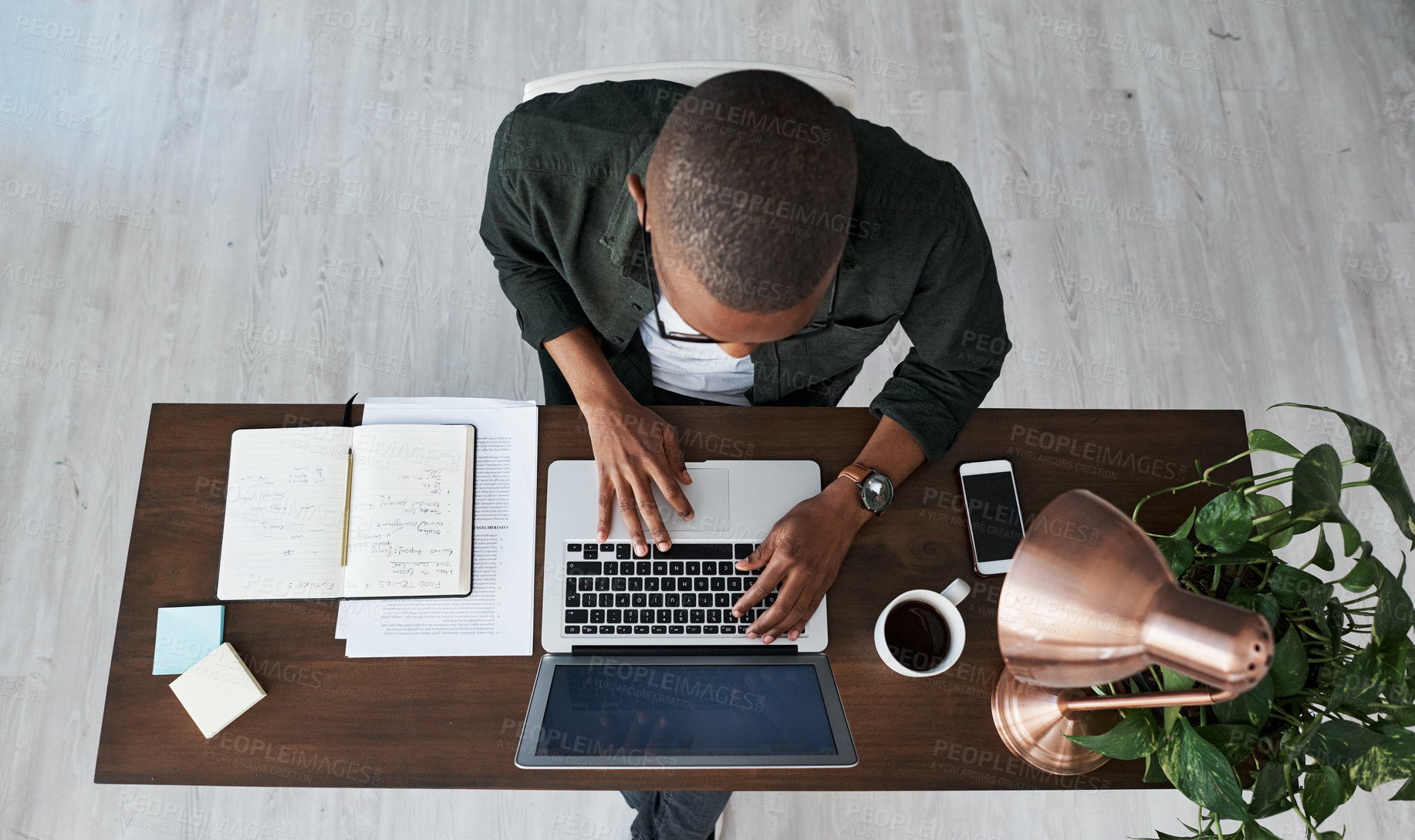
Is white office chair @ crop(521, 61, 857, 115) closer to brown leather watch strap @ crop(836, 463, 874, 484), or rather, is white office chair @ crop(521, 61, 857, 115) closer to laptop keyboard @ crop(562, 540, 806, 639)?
brown leather watch strap @ crop(836, 463, 874, 484)

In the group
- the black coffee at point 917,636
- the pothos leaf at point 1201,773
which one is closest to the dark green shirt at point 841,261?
the black coffee at point 917,636

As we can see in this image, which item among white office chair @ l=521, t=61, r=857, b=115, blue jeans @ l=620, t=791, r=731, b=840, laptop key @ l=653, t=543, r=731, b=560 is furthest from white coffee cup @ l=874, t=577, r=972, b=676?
white office chair @ l=521, t=61, r=857, b=115

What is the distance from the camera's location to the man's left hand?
3.40 ft

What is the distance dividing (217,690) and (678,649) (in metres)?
0.58

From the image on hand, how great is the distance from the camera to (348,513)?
42.9 inches

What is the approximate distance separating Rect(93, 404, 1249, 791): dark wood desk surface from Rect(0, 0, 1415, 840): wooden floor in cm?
87

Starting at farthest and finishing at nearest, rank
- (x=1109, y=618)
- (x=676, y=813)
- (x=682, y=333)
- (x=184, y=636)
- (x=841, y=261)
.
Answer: (x=676, y=813) < (x=682, y=333) < (x=184, y=636) < (x=841, y=261) < (x=1109, y=618)

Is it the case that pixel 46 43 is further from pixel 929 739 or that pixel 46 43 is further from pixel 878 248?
pixel 929 739

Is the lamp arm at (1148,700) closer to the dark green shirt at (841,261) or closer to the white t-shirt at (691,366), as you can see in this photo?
the dark green shirt at (841,261)

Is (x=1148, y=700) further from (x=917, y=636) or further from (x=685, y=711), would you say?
(x=685, y=711)

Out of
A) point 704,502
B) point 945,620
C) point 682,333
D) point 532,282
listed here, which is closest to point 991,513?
point 945,620

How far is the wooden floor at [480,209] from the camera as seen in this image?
1.88m

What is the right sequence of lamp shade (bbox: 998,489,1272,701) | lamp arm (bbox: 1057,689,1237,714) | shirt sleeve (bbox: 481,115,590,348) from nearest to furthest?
1. lamp shade (bbox: 998,489,1272,701)
2. lamp arm (bbox: 1057,689,1237,714)
3. shirt sleeve (bbox: 481,115,590,348)

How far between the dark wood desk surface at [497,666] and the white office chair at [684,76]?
0.46 meters
